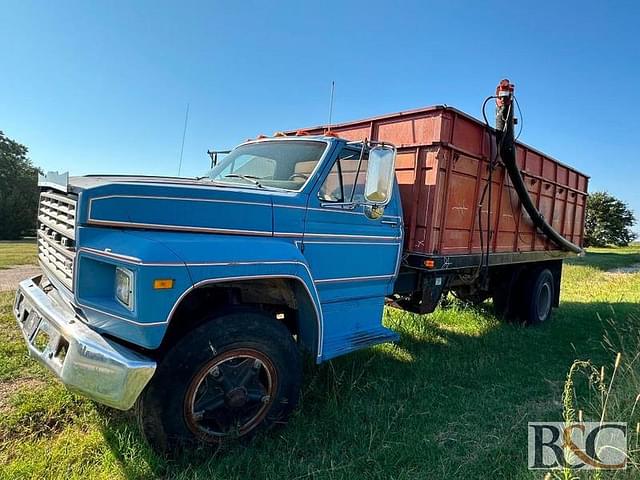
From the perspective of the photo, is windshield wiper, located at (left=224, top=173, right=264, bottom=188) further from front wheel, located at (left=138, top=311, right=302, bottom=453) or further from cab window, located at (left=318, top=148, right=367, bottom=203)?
front wheel, located at (left=138, top=311, right=302, bottom=453)

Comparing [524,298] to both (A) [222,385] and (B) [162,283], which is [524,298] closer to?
(A) [222,385]

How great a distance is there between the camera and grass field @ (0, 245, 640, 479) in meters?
2.75

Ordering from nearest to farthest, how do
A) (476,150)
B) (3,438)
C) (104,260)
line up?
1. (104,260)
2. (3,438)
3. (476,150)

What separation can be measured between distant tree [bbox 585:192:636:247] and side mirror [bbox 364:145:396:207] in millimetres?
41101

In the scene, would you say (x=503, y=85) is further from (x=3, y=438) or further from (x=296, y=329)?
(x=3, y=438)

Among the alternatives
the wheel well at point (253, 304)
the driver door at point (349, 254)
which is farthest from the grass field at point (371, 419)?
the wheel well at point (253, 304)

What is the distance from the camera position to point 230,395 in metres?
2.87

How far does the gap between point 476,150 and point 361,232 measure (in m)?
2.21

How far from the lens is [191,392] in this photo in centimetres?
274

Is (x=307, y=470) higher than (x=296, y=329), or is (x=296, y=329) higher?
(x=296, y=329)

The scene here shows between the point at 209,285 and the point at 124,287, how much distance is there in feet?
1.65

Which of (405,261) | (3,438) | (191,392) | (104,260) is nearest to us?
(104,260)

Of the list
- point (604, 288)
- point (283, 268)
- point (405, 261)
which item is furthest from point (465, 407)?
point (604, 288)

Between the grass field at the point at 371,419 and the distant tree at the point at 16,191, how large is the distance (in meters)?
29.3
